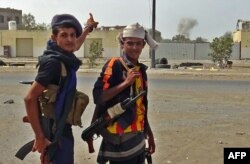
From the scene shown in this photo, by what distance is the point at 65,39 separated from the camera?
326cm

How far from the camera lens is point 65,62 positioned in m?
3.18

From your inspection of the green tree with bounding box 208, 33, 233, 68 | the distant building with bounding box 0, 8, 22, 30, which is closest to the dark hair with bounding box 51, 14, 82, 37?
the green tree with bounding box 208, 33, 233, 68

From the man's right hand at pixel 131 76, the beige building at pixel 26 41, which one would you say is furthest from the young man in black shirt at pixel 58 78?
the beige building at pixel 26 41

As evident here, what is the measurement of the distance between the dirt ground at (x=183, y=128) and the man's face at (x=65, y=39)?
8.79 feet

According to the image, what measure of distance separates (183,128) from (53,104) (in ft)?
18.2

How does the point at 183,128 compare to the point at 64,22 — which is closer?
the point at 64,22

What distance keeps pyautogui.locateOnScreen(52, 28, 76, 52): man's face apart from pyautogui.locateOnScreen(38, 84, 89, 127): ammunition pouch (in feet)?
0.96

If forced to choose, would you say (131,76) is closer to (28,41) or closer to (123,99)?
(123,99)

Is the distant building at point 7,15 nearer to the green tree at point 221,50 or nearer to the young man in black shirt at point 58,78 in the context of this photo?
the green tree at point 221,50

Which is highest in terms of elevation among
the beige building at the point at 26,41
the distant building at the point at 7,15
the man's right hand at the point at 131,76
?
the distant building at the point at 7,15

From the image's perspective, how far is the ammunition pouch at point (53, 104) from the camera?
318 centimetres

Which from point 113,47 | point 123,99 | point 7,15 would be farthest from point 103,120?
point 7,15

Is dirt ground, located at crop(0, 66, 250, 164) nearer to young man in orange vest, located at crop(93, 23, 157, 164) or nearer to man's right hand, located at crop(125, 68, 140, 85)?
young man in orange vest, located at crop(93, 23, 157, 164)

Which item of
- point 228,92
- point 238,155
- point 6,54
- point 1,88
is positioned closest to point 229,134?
point 238,155
